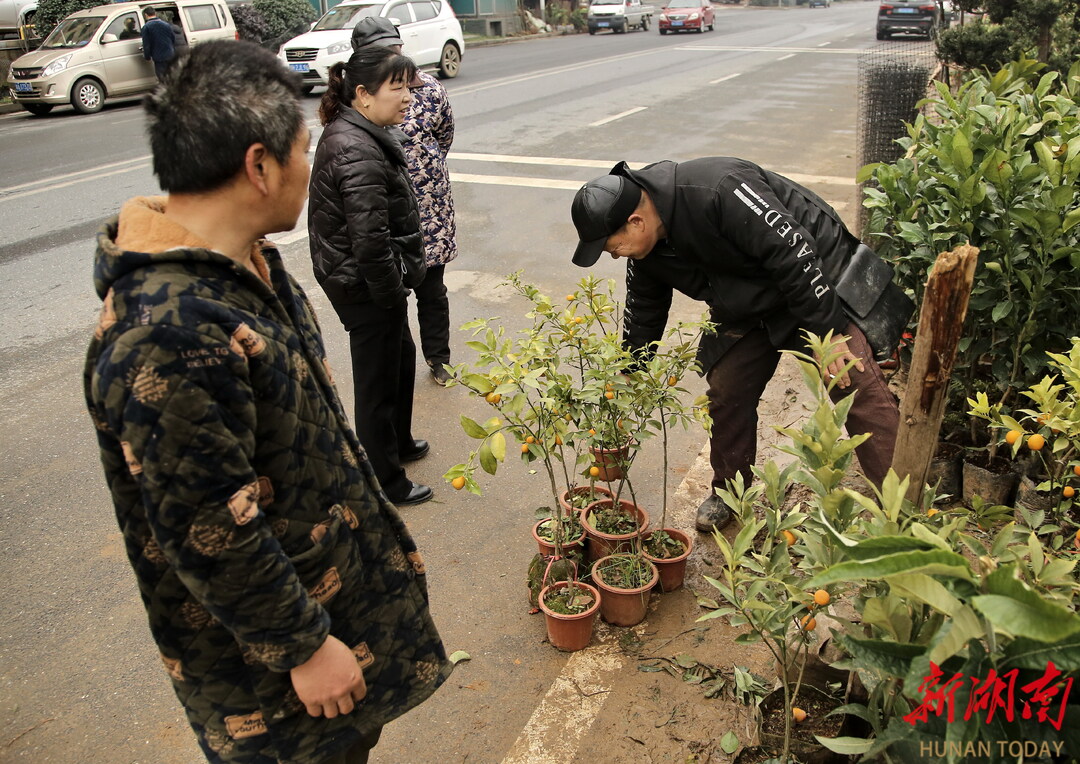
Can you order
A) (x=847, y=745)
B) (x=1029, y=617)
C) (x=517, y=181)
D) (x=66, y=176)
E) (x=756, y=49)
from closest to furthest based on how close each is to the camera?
(x=1029, y=617) → (x=847, y=745) → (x=517, y=181) → (x=66, y=176) → (x=756, y=49)

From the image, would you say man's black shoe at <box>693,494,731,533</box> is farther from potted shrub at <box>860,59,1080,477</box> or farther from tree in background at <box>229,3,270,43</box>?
tree in background at <box>229,3,270,43</box>

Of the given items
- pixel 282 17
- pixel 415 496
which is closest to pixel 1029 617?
pixel 415 496

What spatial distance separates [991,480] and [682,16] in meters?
29.8

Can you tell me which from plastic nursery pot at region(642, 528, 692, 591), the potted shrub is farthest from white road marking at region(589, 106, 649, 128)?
Answer: plastic nursery pot at region(642, 528, 692, 591)

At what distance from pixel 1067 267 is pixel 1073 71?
80.5 inches

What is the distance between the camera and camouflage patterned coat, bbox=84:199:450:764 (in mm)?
1424

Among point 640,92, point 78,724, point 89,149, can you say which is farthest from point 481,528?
point 640,92

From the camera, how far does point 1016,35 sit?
32.1ft

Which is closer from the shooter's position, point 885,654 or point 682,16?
point 885,654

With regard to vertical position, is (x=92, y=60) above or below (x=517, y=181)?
above

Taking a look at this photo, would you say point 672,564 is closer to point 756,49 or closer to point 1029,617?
point 1029,617

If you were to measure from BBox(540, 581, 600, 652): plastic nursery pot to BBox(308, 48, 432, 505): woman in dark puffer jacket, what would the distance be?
1.23 m

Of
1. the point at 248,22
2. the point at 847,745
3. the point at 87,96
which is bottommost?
the point at 847,745

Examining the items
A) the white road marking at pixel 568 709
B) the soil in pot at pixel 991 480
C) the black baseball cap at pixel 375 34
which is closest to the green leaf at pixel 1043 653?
the white road marking at pixel 568 709
